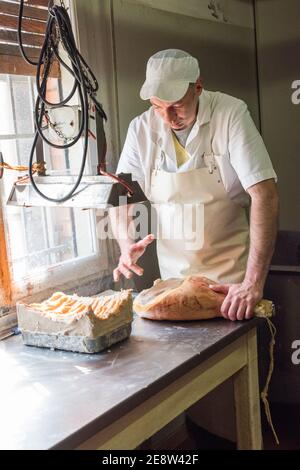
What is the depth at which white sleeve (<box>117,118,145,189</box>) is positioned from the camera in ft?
7.14

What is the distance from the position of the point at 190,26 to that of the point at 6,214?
4.51ft

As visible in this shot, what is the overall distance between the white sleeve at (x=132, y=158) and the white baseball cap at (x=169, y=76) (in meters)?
0.27

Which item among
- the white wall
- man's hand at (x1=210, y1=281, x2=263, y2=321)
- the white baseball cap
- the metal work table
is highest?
the white wall

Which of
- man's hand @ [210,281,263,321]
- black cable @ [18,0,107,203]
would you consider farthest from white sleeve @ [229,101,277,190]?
black cable @ [18,0,107,203]

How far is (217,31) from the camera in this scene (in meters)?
2.95

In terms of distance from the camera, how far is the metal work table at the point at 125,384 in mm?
1183

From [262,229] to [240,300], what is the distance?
0.27m

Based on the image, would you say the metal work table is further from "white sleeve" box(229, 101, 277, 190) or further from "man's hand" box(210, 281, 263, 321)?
"white sleeve" box(229, 101, 277, 190)

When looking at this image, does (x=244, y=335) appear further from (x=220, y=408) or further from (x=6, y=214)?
(x=6, y=214)

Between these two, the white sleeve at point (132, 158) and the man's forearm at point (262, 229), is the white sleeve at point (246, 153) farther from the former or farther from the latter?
the white sleeve at point (132, 158)

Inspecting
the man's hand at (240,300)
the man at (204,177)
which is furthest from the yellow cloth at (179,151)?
the man's hand at (240,300)

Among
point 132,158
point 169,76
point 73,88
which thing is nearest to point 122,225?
point 132,158

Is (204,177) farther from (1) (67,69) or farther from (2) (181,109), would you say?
(1) (67,69)
